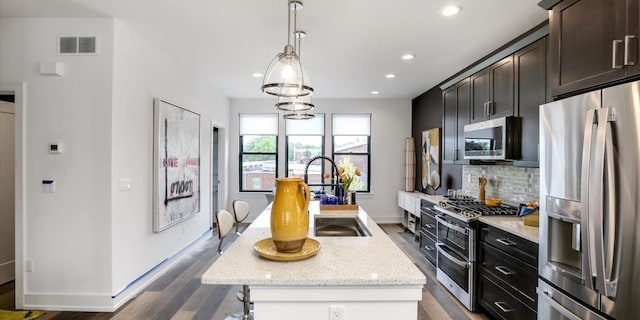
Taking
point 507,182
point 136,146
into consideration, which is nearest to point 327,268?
point 136,146

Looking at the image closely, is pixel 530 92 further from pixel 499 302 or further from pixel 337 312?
pixel 337 312

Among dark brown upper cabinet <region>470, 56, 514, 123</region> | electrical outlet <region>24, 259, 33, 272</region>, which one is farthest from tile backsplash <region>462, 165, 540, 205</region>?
electrical outlet <region>24, 259, 33, 272</region>

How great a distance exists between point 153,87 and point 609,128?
3.87m

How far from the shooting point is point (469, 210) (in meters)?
3.23

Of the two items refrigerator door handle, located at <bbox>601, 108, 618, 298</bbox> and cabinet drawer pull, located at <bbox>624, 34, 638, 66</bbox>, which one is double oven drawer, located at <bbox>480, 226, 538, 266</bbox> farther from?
cabinet drawer pull, located at <bbox>624, 34, 638, 66</bbox>

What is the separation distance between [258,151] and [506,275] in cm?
518

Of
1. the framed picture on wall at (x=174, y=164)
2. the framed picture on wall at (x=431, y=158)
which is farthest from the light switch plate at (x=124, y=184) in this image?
the framed picture on wall at (x=431, y=158)

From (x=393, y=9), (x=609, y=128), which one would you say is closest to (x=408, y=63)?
(x=393, y=9)

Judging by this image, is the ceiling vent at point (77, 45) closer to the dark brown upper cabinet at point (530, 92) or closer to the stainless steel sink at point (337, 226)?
the stainless steel sink at point (337, 226)

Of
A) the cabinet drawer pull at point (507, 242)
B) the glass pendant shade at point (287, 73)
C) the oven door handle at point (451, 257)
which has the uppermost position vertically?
the glass pendant shade at point (287, 73)

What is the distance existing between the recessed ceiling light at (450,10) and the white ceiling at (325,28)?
0.15ft

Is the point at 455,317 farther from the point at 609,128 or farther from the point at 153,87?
the point at 153,87

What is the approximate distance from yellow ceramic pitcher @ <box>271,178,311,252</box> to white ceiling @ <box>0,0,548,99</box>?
1.74 meters

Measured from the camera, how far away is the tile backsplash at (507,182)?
3227mm
